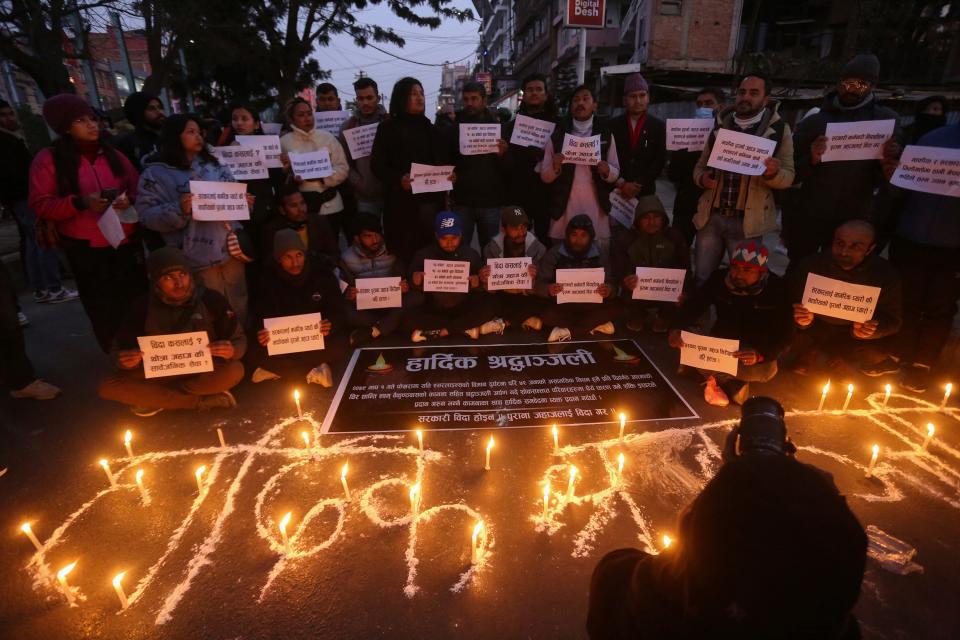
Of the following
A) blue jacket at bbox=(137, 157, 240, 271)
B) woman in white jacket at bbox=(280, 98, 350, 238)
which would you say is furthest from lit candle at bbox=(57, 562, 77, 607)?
woman in white jacket at bbox=(280, 98, 350, 238)

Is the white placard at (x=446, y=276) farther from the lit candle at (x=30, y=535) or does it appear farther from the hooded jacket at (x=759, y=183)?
the lit candle at (x=30, y=535)

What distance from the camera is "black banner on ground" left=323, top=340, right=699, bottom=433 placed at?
3625 millimetres

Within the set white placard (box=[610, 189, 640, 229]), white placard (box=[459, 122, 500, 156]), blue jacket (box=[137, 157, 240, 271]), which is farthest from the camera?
white placard (box=[610, 189, 640, 229])

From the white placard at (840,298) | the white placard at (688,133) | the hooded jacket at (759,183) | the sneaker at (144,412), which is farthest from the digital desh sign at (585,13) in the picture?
the sneaker at (144,412)

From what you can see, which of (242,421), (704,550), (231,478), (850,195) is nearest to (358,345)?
(242,421)

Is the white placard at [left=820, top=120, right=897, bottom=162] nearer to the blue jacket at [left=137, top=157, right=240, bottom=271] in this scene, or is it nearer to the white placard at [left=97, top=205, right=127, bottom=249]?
the blue jacket at [left=137, top=157, right=240, bottom=271]

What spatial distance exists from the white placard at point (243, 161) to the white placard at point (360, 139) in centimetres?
98

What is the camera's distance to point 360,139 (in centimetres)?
538

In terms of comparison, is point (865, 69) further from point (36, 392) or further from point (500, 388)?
point (36, 392)

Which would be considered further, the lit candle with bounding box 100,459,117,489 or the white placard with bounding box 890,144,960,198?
the white placard with bounding box 890,144,960,198

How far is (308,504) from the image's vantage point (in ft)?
9.27

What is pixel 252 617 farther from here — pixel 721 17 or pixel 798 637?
pixel 721 17

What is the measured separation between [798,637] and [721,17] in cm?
2831

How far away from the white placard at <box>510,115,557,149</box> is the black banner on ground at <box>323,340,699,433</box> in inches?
85.3
